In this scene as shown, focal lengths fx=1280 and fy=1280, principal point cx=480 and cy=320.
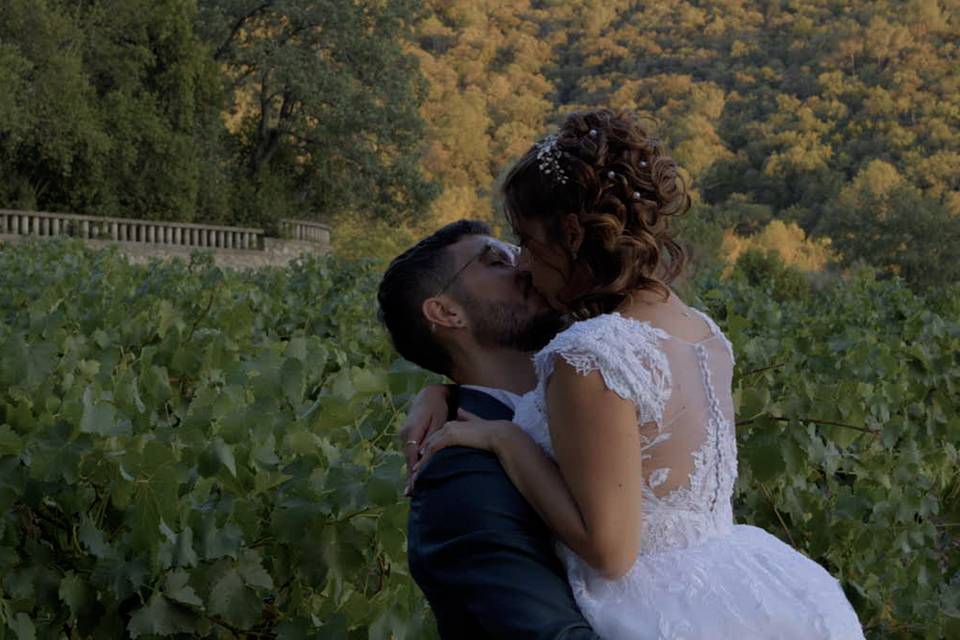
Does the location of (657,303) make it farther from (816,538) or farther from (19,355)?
(19,355)

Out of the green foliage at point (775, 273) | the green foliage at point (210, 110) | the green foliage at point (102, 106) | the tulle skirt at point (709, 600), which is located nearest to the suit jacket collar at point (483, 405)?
the tulle skirt at point (709, 600)

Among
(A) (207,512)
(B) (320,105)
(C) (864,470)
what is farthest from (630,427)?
(B) (320,105)

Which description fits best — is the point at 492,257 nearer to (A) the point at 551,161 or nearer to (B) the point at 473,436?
(A) the point at 551,161

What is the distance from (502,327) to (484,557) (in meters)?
0.38

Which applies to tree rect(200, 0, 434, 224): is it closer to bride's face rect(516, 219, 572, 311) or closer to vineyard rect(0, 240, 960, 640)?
vineyard rect(0, 240, 960, 640)

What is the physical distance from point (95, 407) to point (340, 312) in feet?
11.0

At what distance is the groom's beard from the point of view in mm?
1678

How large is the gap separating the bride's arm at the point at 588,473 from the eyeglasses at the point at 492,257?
0.30 metres

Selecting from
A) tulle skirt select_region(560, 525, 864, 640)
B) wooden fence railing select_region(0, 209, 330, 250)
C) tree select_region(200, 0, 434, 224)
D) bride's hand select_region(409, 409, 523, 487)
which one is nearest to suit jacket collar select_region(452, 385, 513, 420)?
bride's hand select_region(409, 409, 523, 487)

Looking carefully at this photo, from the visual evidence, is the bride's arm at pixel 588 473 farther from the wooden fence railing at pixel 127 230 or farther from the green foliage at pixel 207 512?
the wooden fence railing at pixel 127 230

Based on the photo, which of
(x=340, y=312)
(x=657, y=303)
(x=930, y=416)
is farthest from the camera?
(x=340, y=312)

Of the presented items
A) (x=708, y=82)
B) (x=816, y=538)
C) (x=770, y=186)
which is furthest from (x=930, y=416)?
(x=708, y=82)

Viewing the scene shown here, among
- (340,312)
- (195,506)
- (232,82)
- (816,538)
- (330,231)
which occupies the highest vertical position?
(195,506)

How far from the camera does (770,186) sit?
166 ft
